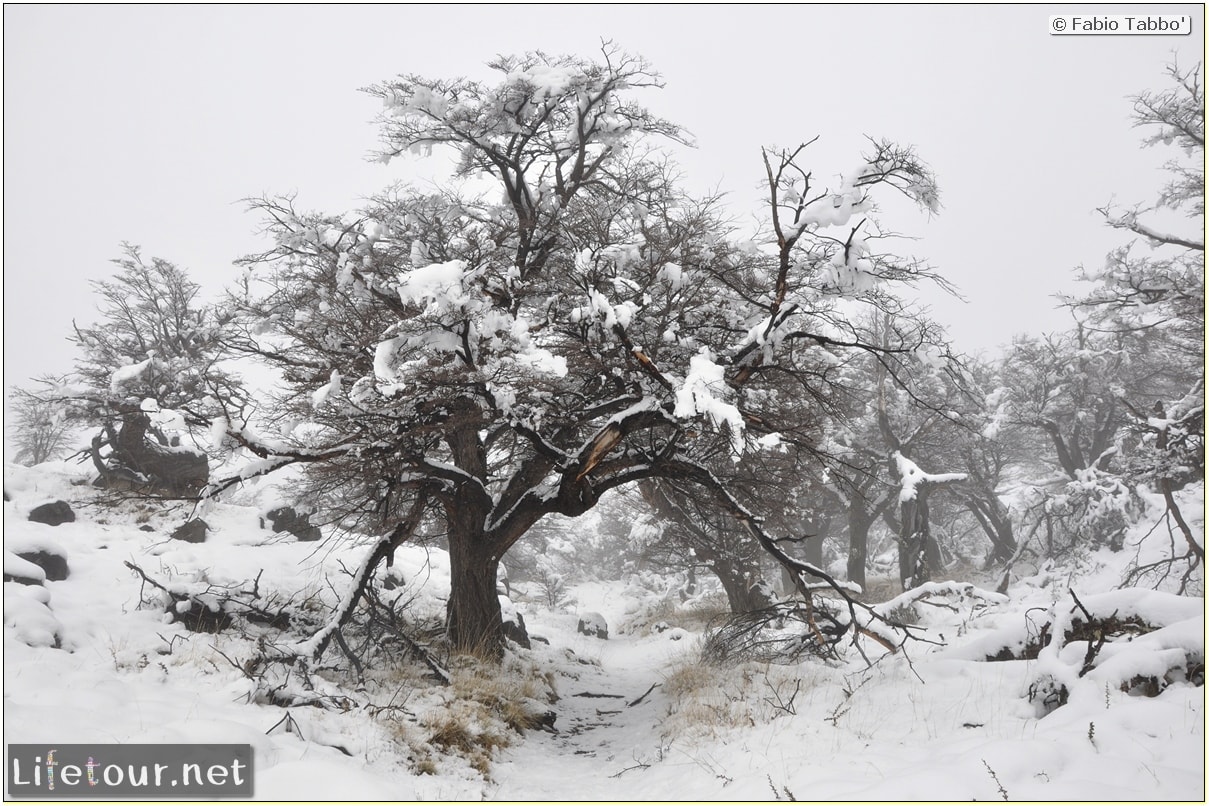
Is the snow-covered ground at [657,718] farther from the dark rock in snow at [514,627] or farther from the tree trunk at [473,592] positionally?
the dark rock in snow at [514,627]

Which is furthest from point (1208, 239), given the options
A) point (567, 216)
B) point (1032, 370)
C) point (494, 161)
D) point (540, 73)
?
point (1032, 370)

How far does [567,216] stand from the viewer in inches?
316

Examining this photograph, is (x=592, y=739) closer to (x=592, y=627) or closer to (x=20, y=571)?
(x=20, y=571)

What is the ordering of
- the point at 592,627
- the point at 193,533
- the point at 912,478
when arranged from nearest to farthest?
the point at 193,533, the point at 912,478, the point at 592,627

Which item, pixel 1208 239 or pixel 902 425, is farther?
pixel 902 425

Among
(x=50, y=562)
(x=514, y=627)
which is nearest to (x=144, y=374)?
(x=50, y=562)

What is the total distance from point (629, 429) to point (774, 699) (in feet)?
10.2

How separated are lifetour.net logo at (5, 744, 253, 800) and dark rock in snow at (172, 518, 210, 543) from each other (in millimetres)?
7996

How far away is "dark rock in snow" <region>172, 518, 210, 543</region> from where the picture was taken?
10969 mm

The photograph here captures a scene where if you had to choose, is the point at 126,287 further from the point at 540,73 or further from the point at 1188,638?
the point at 1188,638

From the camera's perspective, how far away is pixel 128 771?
3828mm

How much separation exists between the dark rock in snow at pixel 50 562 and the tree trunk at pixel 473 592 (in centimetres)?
504

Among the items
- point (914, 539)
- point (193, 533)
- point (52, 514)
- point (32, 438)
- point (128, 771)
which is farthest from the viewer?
point (32, 438)

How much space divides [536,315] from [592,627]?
11982mm
